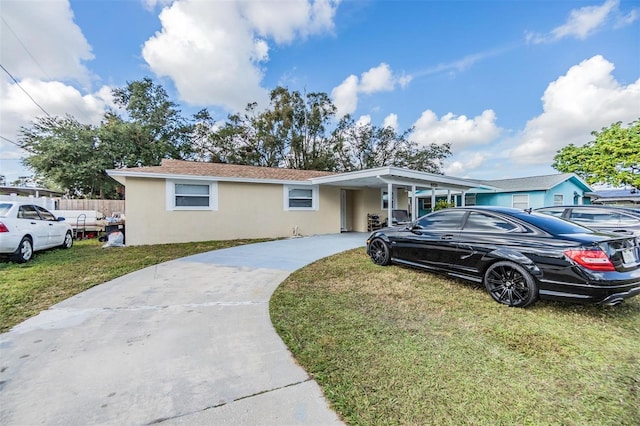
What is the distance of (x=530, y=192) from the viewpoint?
1683cm

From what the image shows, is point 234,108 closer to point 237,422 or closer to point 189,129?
point 189,129

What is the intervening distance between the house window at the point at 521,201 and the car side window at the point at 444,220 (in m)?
15.5

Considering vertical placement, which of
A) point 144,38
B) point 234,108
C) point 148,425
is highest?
point 234,108

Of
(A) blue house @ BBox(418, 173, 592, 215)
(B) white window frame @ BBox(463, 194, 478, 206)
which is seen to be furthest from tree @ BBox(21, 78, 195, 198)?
(B) white window frame @ BBox(463, 194, 478, 206)

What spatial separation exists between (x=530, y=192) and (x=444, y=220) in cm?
1564

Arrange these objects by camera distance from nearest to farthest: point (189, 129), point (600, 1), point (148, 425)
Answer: point (148, 425), point (600, 1), point (189, 129)

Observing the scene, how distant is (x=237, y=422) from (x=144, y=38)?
1522cm

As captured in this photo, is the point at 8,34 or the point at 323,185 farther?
the point at 323,185

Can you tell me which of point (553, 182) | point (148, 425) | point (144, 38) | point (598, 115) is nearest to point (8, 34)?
point (144, 38)

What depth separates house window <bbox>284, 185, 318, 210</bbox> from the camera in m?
12.2

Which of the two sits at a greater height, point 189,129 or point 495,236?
point 189,129

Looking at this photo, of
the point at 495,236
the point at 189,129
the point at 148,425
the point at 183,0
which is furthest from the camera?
the point at 189,129

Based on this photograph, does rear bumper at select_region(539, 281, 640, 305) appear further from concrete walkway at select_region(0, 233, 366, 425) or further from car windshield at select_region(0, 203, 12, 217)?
car windshield at select_region(0, 203, 12, 217)

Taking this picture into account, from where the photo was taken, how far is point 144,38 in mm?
12031
